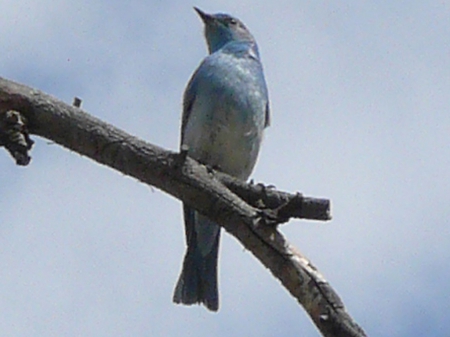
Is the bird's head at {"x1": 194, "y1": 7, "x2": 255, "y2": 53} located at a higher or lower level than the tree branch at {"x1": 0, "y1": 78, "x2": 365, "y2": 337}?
higher

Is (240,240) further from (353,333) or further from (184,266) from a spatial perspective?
(184,266)

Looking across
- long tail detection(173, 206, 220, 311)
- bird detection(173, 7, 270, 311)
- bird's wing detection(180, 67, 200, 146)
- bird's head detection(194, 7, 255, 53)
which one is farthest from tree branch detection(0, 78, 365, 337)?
bird's head detection(194, 7, 255, 53)

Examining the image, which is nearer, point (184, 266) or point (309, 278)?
point (309, 278)

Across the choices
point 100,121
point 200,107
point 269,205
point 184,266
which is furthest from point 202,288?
point 100,121

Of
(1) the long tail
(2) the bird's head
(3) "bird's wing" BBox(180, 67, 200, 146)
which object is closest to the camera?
(1) the long tail

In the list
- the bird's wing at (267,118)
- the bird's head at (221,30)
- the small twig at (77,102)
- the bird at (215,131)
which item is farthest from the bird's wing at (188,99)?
the small twig at (77,102)

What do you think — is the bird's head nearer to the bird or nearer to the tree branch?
the bird

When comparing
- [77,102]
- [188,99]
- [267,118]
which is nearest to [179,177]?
[77,102]
